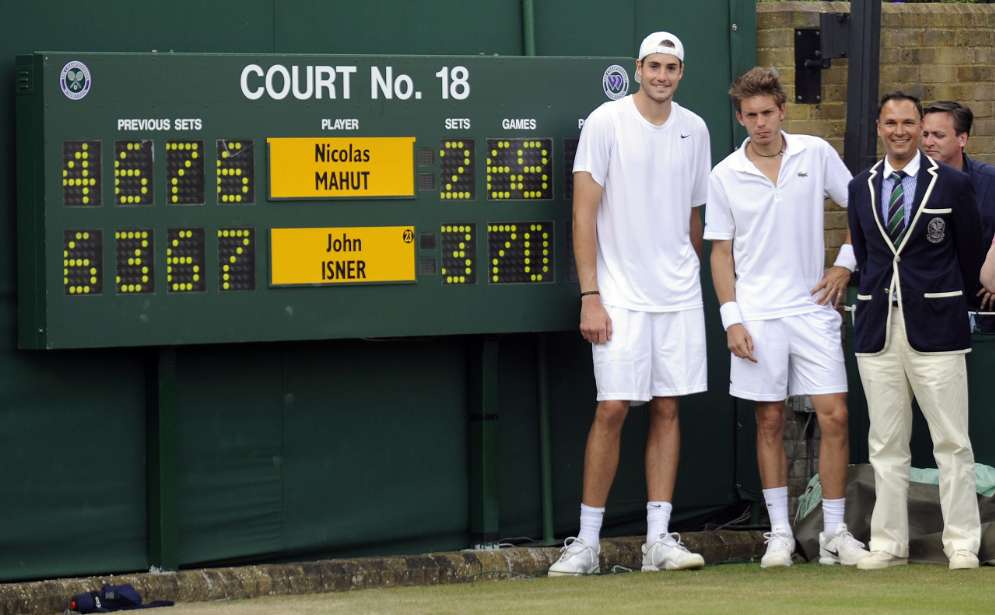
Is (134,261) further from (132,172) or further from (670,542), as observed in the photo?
(670,542)

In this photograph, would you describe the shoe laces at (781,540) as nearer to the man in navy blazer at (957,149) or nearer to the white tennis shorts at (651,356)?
the white tennis shorts at (651,356)

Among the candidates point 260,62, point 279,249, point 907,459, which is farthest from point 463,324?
point 907,459

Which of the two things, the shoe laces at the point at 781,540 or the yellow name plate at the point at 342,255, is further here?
the shoe laces at the point at 781,540

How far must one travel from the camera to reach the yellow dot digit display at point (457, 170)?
8599 millimetres

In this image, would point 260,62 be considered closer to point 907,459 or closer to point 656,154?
point 656,154

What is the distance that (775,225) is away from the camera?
854 centimetres

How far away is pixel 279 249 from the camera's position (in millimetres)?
8297

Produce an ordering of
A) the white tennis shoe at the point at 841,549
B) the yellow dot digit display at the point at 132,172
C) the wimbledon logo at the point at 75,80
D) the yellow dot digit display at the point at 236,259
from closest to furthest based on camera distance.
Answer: the wimbledon logo at the point at 75,80 < the yellow dot digit display at the point at 132,172 < the yellow dot digit display at the point at 236,259 < the white tennis shoe at the point at 841,549

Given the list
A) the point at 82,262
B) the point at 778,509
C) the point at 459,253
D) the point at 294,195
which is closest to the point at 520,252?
the point at 459,253

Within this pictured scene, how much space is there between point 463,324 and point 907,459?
6.51ft

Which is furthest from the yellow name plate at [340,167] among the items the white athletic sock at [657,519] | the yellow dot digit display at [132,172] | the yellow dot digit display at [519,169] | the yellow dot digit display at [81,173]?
the white athletic sock at [657,519]

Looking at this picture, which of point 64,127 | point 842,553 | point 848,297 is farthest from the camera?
point 848,297

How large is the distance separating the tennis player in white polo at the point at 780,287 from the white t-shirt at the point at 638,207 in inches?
7.2

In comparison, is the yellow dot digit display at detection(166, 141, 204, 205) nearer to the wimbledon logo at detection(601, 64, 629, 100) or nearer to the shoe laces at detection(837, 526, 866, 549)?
the wimbledon logo at detection(601, 64, 629, 100)
